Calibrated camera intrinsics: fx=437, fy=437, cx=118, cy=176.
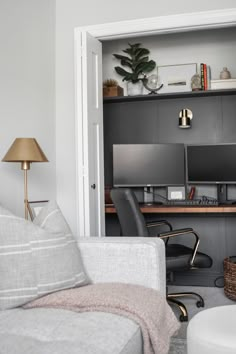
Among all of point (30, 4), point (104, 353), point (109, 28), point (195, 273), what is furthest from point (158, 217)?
point (104, 353)

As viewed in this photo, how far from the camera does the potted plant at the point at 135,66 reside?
4551 millimetres

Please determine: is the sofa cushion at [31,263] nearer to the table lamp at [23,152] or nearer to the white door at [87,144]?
the table lamp at [23,152]

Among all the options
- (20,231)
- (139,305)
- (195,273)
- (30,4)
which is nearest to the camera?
(139,305)

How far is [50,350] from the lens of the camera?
1.29 metres

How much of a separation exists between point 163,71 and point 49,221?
2.95m

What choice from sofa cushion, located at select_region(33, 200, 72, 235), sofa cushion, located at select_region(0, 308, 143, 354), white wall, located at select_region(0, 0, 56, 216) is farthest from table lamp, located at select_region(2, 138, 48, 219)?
sofa cushion, located at select_region(0, 308, 143, 354)

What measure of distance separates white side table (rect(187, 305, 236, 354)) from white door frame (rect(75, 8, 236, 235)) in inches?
87.8

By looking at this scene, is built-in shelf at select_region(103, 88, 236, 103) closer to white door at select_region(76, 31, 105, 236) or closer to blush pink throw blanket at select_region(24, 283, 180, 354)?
white door at select_region(76, 31, 105, 236)

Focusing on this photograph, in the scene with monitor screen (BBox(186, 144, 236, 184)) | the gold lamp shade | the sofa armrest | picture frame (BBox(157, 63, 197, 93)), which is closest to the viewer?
the sofa armrest

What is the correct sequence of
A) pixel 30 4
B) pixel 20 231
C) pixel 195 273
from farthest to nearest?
pixel 195 273, pixel 30 4, pixel 20 231

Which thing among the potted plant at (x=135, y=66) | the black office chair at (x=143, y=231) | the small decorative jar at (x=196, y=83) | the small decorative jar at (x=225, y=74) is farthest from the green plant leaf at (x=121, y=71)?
the black office chair at (x=143, y=231)

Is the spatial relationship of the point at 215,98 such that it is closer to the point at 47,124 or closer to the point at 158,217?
the point at 158,217

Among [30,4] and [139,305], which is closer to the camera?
[139,305]

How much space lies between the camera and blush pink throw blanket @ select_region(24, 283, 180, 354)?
1.64 meters
